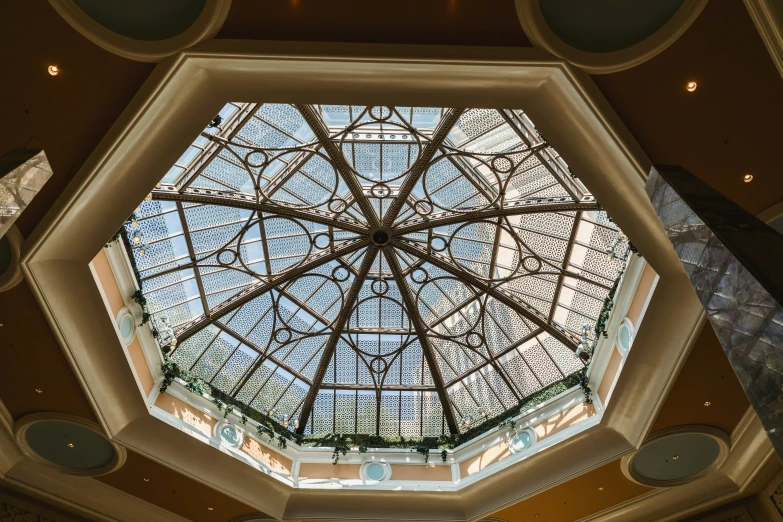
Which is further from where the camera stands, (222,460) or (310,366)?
(310,366)

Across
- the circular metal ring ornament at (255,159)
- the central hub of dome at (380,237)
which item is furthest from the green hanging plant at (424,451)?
the circular metal ring ornament at (255,159)

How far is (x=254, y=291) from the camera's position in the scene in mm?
16234

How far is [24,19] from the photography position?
Answer: 26.6 ft

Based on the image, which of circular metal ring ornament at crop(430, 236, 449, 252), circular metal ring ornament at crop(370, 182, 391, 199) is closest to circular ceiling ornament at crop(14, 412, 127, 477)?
circular metal ring ornament at crop(370, 182, 391, 199)

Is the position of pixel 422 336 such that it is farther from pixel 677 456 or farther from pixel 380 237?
pixel 677 456

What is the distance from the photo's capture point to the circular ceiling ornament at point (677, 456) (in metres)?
14.2

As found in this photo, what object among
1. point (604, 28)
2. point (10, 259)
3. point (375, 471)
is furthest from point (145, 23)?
point (375, 471)

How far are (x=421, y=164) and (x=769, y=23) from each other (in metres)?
7.59

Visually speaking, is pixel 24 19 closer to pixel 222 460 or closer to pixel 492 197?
pixel 492 197

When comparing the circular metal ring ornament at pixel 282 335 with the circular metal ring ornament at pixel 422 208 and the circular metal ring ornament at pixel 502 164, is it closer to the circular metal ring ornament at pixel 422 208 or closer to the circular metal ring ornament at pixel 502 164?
the circular metal ring ornament at pixel 422 208

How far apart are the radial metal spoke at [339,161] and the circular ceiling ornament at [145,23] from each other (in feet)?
13.9

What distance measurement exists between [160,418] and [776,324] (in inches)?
529

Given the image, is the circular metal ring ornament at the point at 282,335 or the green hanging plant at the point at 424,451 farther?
the green hanging plant at the point at 424,451

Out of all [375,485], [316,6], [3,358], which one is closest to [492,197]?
[316,6]
